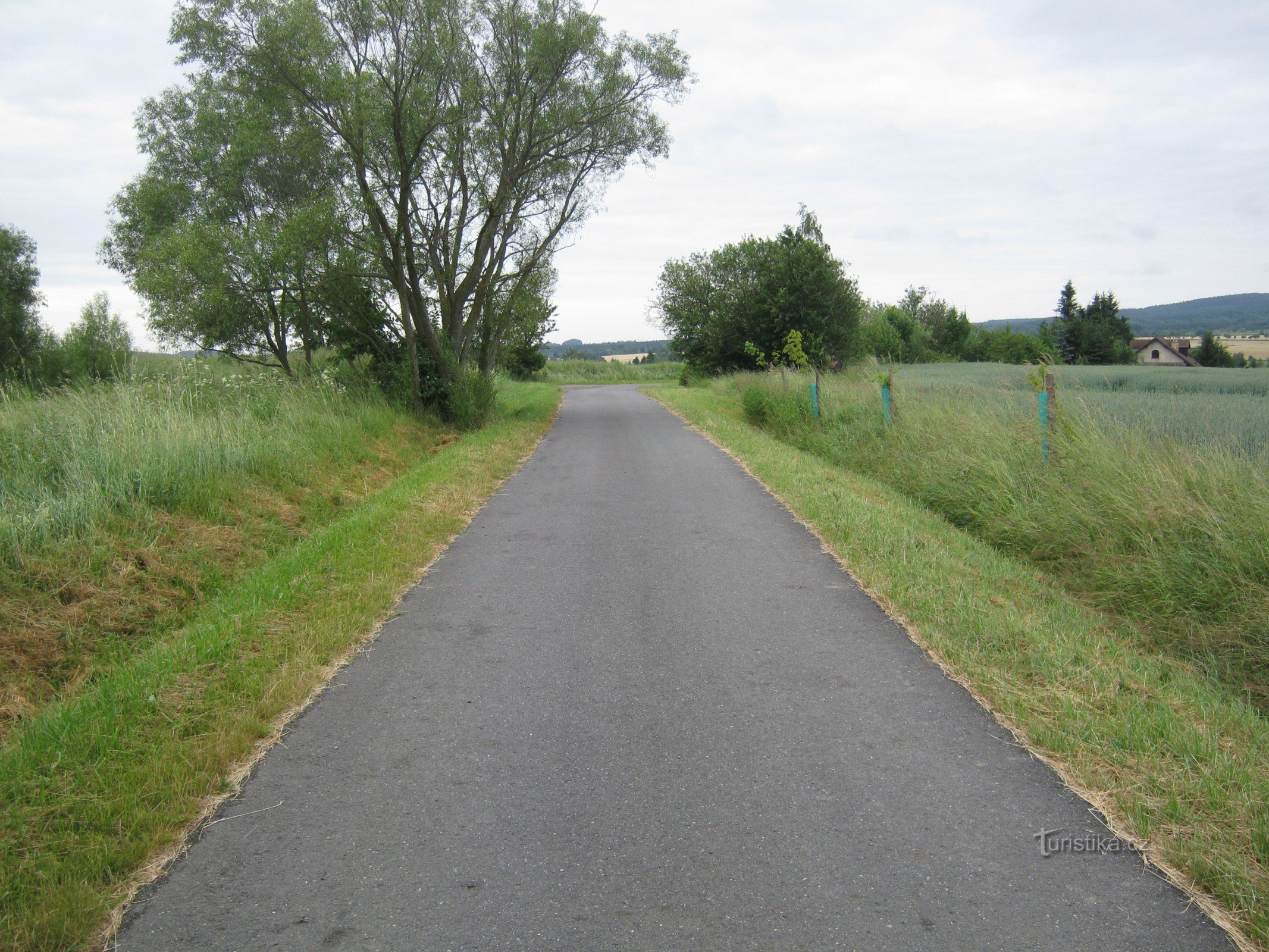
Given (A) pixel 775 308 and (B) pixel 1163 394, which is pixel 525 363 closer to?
(A) pixel 775 308

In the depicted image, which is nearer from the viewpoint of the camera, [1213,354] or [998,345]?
[1213,354]

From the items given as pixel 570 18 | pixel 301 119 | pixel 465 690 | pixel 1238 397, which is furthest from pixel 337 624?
pixel 570 18

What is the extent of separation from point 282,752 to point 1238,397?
12.6 metres

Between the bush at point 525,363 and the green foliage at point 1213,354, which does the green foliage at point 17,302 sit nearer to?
the bush at point 525,363

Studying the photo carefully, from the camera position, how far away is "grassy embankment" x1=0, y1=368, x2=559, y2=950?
3.32 meters

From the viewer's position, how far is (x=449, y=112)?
18250mm

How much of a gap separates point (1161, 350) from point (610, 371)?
4308cm

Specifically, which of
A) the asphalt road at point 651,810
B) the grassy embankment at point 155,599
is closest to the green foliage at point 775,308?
A: the grassy embankment at point 155,599

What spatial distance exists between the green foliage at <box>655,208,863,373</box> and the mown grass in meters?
22.4

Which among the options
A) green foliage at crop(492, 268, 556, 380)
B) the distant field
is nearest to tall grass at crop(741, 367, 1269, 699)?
the distant field

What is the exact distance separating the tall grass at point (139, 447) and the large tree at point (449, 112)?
20.4ft

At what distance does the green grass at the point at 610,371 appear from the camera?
230 ft

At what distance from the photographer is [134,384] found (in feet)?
40.8

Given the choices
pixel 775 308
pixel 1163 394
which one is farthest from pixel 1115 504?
pixel 775 308
